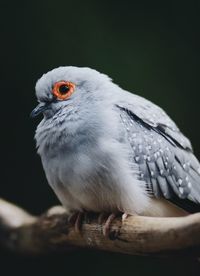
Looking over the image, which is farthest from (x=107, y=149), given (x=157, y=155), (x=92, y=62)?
(x=92, y=62)

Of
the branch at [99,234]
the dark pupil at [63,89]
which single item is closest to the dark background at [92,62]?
the branch at [99,234]

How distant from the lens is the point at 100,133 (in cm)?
169

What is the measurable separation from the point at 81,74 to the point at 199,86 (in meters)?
0.86

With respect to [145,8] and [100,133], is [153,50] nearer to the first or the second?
[145,8]

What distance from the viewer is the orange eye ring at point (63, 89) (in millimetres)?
1737

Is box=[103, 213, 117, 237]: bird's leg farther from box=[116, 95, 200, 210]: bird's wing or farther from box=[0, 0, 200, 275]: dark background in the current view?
box=[0, 0, 200, 275]: dark background

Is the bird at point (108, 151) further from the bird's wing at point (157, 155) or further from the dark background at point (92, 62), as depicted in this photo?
the dark background at point (92, 62)

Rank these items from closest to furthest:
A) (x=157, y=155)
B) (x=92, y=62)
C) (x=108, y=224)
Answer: (x=108, y=224) → (x=157, y=155) → (x=92, y=62)

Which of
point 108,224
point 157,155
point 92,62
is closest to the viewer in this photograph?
point 108,224

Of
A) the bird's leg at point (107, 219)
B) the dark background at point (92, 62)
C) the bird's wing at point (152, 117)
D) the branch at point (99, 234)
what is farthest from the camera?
the dark background at point (92, 62)

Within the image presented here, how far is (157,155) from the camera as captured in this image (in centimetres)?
177

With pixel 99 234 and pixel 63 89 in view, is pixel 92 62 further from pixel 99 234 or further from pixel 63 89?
pixel 99 234

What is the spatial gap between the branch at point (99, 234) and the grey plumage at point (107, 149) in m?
0.09

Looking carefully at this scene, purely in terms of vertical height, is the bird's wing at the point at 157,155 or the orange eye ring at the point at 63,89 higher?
the orange eye ring at the point at 63,89
